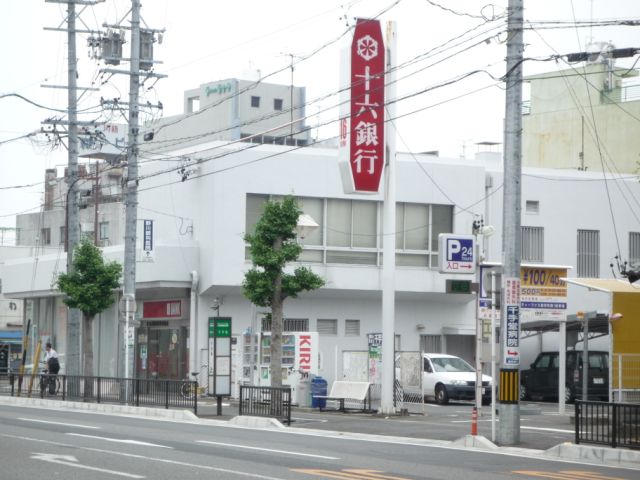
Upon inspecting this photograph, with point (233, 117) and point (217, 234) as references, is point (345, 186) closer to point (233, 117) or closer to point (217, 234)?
point (217, 234)

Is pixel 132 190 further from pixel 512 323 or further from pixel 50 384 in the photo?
pixel 512 323

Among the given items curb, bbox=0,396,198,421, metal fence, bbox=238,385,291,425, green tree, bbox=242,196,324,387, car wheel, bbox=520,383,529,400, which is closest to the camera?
metal fence, bbox=238,385,291,425

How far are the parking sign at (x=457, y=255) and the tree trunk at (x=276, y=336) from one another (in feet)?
24.2

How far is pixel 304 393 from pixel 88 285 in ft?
28.6

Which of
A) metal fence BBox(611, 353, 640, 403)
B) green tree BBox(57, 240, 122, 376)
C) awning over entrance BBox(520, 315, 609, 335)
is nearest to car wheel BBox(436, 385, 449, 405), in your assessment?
awning over entrance BBox(520, 315, 609, 335)

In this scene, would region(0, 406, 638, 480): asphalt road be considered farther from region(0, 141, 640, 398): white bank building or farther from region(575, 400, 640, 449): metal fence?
region(0, 141, 640, 398): white bank building

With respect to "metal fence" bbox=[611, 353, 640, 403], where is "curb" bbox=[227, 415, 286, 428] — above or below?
below

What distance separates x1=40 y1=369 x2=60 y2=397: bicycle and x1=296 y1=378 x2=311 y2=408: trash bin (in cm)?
804

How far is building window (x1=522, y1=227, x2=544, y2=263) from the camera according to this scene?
46344 mm

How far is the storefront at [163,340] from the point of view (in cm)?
4444

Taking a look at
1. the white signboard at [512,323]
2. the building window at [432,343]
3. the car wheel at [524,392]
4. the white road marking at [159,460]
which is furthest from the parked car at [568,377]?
the white road marking at [159,460]

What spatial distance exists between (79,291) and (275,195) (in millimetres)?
8071

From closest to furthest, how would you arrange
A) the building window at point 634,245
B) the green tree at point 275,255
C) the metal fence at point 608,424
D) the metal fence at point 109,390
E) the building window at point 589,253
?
the metal fence at point 608,424
the metal fence at point 109,390
the green tree at point 275,255
the building window at point 589,253
the building window at point 634,245

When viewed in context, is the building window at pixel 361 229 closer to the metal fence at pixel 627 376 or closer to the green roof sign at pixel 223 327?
the green roof sign at pixel 223 327
